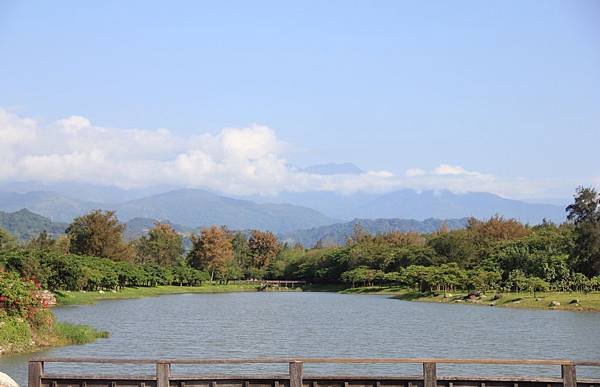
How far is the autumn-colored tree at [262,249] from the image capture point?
165000 millimetres

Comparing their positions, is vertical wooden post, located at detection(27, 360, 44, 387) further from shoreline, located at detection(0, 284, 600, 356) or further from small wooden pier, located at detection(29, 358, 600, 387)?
shoreline, located at detection(0, 284, 600, 356)

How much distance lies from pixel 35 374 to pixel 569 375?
15.2m

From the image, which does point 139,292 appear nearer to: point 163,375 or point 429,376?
point 163,375

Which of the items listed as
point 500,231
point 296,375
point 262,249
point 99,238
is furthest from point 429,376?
point 262,249

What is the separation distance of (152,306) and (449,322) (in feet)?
117

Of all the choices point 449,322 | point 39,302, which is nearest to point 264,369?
point 39,302

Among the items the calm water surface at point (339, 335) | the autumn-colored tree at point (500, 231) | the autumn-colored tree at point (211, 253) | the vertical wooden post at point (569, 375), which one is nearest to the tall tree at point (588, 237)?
the calm water surface at point (339, 335)

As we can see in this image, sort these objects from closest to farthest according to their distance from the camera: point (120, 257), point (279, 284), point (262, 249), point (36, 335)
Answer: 1. point (36, 335)
2. point (120, 257)
3. point (279, 284)
4. point (262, 249)

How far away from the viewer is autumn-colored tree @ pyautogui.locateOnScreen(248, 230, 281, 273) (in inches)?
6496

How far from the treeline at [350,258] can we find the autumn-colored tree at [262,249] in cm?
22

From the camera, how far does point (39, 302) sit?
134ft

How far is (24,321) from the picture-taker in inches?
1570

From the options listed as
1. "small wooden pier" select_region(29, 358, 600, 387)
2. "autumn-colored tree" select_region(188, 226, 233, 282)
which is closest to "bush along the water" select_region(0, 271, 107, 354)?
"small wooden pier" select_region(29, 358, 600, 387)

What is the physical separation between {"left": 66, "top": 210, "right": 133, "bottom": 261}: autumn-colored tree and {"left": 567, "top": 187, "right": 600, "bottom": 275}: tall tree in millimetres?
69383
